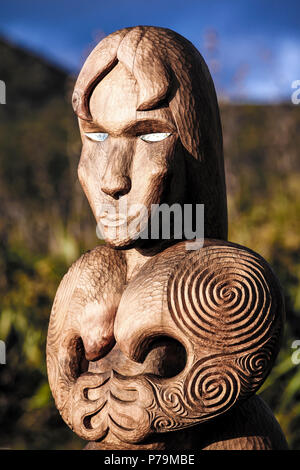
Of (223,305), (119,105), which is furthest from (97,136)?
(223,305)

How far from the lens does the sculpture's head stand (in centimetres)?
161

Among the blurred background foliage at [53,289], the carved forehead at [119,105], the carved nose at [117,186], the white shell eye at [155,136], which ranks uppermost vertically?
the carved forehead at [119,105]

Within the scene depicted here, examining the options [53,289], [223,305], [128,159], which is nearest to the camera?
[223,305]

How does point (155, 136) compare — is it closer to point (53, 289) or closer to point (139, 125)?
point (139, 125)

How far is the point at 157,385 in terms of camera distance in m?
1.55

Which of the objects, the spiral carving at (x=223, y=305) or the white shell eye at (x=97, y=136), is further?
the white shell eye at (x=97, y=136)

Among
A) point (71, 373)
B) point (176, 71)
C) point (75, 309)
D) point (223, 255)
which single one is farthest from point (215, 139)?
point (71, 373)

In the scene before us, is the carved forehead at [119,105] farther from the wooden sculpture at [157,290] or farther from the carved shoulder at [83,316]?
the carved shoulder at [83,316]

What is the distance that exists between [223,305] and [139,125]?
584 mm

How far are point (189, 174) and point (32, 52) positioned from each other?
2721 centimetres

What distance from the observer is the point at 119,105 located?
5.31 ft

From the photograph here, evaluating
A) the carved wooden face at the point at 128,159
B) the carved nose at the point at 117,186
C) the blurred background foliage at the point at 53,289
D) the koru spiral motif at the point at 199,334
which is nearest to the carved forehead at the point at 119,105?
the carved wooden face at the point at 128,159

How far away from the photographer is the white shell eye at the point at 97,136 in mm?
1703
